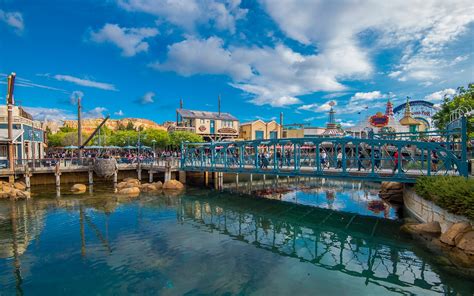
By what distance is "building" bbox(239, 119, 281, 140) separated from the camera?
2700 inches

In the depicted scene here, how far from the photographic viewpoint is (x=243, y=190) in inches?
1256

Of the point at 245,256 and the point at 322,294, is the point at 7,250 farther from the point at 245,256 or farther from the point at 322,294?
the point at 322,294

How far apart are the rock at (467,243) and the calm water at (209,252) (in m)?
1.46

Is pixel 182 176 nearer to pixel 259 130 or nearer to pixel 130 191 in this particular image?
pixel 130 191

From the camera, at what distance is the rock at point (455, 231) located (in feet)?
42.0

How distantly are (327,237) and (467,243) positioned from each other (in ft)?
20.1

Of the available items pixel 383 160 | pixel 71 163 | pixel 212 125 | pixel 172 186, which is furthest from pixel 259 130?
pixel 383 160

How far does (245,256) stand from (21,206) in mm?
19190

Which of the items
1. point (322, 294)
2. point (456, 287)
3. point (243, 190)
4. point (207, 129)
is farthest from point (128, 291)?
point (207, 129)

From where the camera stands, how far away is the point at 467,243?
12242mm

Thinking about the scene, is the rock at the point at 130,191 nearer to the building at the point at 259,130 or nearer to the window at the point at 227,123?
the window at the point at 227,123

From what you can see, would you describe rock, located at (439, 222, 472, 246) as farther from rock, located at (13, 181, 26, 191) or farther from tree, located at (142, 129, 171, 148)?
tree, located at (142, 129, 171, 148)

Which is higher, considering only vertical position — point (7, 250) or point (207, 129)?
point (207, 129)

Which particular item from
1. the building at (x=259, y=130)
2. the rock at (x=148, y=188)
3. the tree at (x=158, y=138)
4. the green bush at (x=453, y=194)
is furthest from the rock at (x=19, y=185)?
the building at (x=259, y=130)
